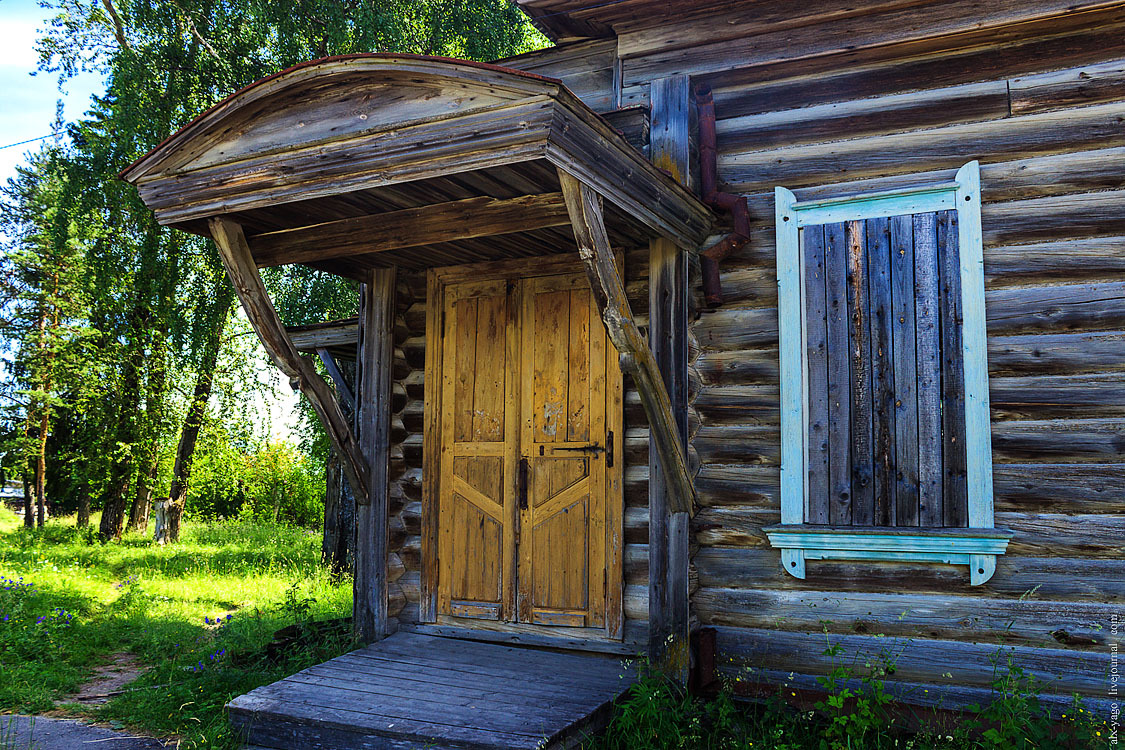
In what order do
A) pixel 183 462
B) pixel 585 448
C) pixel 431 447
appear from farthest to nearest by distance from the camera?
pixel 183 462 → pixel 431 447 → pixel 585 448

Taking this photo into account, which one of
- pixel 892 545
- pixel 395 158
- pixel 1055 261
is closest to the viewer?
pixel 395 158

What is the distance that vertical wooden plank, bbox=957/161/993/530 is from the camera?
13.5ft

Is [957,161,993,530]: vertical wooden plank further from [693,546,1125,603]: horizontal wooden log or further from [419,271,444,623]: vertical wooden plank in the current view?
[419,271,444,623]: vertical wooden plank

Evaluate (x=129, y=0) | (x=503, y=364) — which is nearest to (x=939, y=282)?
(x=503, y=364)

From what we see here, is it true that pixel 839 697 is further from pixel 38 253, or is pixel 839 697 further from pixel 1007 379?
pixel 38 253

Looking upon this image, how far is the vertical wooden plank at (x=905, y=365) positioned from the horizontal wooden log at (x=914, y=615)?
47 cm

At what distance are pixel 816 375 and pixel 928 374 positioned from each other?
57cm

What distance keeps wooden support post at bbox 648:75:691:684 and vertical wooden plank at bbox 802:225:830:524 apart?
2.27 ft

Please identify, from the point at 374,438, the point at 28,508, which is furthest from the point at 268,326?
the point at 28,508

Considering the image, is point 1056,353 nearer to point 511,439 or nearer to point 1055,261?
point 1055,261

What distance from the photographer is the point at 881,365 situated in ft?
14.4

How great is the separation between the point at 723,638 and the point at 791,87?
10.6 feet

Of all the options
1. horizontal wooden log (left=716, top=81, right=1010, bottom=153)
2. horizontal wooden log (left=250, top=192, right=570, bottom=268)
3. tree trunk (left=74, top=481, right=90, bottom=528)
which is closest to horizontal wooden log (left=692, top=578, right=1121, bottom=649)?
horizontal wooden log (left=250, top=192, right=570, bottom=268)

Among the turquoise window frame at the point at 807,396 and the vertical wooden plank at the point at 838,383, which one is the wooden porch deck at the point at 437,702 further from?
the vertical wooden plank at the point at 838,383
